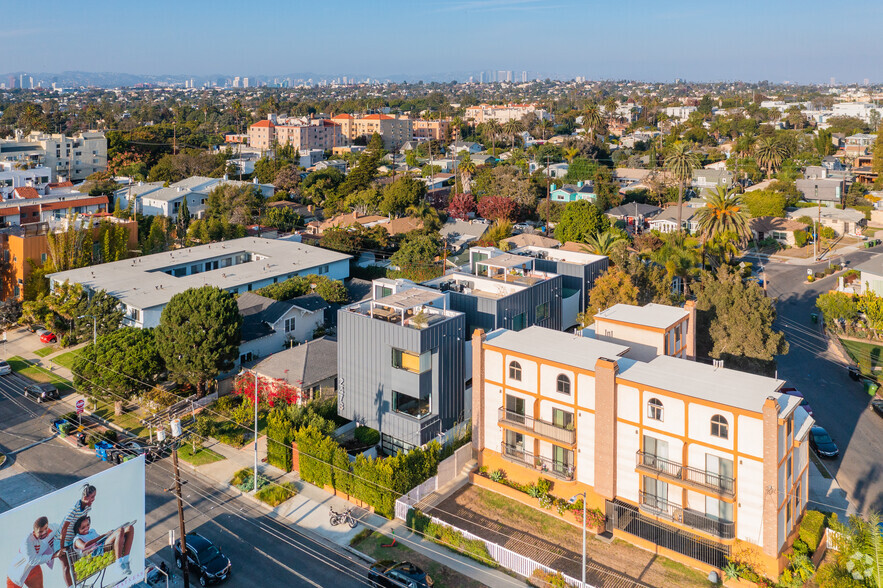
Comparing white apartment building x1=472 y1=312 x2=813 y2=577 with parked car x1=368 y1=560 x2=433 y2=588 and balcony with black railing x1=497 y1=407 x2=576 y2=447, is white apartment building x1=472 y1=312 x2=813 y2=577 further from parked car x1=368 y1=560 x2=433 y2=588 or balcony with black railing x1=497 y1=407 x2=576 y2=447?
parked car x1=368 y1=560 x2=433 y2=588

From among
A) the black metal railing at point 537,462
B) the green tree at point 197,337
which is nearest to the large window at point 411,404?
the black metal railing at point 537,462

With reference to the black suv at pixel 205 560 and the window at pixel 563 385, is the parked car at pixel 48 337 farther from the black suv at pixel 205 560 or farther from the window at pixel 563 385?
the window at pixel 563 385

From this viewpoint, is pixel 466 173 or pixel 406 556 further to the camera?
pixel 466 173

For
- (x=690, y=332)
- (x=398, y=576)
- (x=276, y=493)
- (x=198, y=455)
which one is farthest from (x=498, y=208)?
(x=398, y=576)

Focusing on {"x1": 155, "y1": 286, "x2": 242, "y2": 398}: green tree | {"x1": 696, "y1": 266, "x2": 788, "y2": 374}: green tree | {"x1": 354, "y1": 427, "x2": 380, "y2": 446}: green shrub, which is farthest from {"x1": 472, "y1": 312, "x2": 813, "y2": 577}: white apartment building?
{"x1": 155, "y1": 286, "x2": 242, "y2": 398}: green tree

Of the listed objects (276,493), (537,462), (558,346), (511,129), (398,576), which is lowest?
(398,576)

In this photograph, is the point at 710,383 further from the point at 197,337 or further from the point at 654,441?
the point at 197,337
